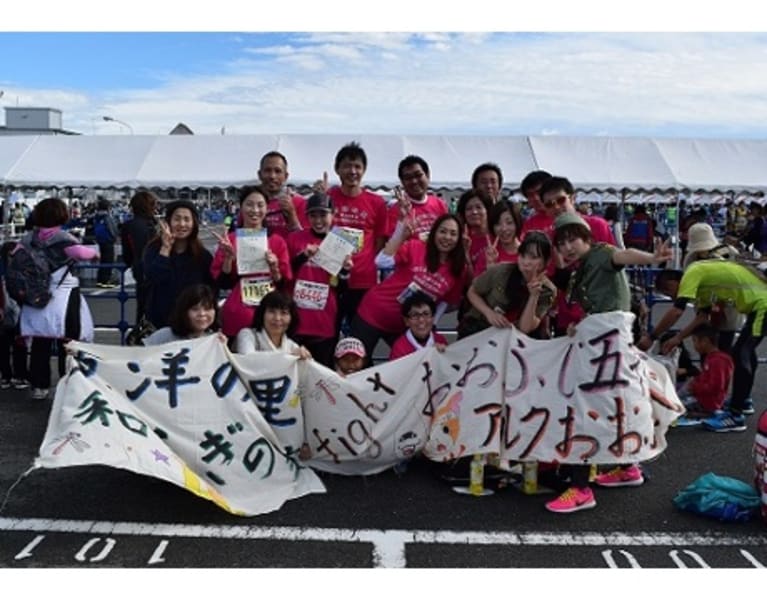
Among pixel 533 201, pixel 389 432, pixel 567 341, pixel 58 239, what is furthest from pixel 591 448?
pixel 58 239

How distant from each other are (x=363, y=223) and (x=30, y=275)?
2.78 meters

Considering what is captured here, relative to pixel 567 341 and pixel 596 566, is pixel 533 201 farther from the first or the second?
pixel 596 566

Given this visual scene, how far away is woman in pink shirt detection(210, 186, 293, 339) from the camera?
5.05 meters

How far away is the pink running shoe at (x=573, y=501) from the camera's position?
4.16 meters

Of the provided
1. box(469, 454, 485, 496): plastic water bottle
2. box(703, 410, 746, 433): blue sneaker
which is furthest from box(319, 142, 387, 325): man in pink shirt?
box(703, 410, 746, 433): blue sneaker

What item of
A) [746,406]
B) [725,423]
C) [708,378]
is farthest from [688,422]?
[746,406]

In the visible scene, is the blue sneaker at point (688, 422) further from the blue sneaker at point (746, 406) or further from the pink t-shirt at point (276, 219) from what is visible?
the pink t-shirt at point (276, 219)

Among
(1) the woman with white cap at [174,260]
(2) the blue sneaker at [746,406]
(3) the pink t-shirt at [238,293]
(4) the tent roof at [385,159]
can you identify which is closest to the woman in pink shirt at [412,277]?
(3) the pink t-shirt at [238,293]

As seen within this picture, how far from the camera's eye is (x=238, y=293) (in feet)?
16.9

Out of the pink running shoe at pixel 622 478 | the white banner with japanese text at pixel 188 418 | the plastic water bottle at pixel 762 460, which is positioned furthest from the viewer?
the pink running shoe at pixel 622 478

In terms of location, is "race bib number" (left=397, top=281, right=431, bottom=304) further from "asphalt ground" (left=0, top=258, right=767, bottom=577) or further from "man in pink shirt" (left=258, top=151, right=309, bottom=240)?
"asphalt ground" (left=0, top=258, right=767, bottom=577)

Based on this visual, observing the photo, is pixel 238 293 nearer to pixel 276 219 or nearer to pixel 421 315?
pixel 276 219

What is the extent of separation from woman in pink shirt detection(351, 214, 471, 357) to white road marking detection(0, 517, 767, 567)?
1.65 metres

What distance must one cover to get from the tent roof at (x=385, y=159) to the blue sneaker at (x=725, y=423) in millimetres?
6510
